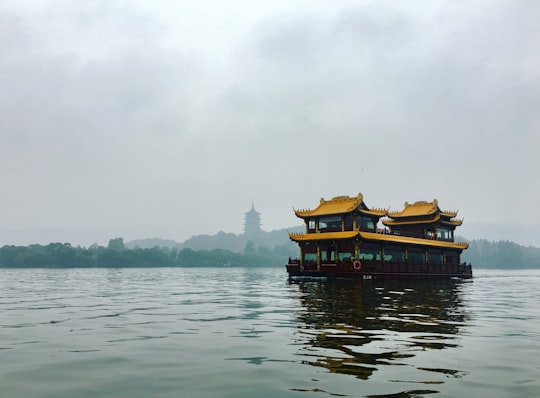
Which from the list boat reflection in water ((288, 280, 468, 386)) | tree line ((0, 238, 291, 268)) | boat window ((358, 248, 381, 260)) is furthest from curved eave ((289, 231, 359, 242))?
tree line ((0, 238, 291, 268))

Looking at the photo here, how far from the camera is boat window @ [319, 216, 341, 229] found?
145ft

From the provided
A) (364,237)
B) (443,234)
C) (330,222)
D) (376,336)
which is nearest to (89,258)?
(330,222)

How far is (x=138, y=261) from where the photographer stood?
130625 millimetres

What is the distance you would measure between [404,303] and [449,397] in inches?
578

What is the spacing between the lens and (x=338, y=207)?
1757 inches

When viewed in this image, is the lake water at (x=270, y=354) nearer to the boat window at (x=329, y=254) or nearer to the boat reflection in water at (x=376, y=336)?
the boat reflection in water at (x=376, y=336)

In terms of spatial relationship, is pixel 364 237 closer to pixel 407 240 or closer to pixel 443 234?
pixel 407 240

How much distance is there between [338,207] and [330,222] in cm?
162

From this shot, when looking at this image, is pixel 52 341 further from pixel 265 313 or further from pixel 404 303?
pixel 404 303

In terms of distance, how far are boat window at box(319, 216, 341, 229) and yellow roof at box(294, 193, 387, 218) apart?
0.69 m

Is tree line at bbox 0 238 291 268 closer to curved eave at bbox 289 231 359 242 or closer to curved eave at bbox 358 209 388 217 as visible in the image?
curved eave at bbox 289 231 359 242

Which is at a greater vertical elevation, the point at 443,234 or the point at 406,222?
the point at 406,222

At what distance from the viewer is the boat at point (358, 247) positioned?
41438 millimetres

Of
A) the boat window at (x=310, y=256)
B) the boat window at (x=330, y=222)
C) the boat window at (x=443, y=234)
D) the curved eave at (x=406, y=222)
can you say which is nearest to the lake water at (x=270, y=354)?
the boat window at (x=330, y=222)
